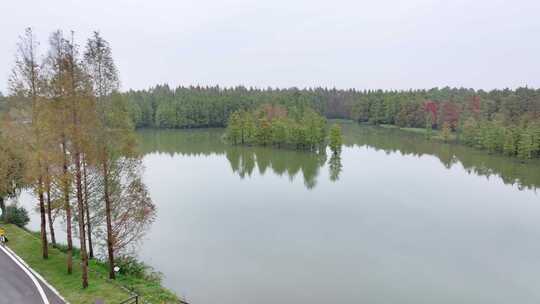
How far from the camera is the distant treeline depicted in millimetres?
60906

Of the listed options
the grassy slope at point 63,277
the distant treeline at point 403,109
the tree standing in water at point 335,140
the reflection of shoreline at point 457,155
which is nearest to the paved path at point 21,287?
the grassy slope at point 63,277

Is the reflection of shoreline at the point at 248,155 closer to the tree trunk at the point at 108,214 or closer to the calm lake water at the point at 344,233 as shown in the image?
the calm lake water at the point at 344,233

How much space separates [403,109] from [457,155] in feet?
135

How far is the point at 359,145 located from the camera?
68375mm

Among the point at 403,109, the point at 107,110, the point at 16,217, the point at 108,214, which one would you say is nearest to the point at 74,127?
the point at 107,110

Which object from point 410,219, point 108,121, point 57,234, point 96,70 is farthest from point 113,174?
point 410,219

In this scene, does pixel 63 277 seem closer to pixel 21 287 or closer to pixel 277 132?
pixel 21 287

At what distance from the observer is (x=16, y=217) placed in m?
22.5

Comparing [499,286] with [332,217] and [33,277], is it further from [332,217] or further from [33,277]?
[33,277]

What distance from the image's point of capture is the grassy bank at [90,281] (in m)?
13.3

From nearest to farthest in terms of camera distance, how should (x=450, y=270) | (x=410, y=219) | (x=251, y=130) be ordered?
(x=450, y=270) < (x=410, y=219) < (x=251, y=130)

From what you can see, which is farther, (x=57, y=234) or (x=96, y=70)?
(x=57, y=234)

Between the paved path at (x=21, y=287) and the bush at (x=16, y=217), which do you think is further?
the bush at (x=16, y=217)

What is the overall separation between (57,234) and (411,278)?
2030 cm
